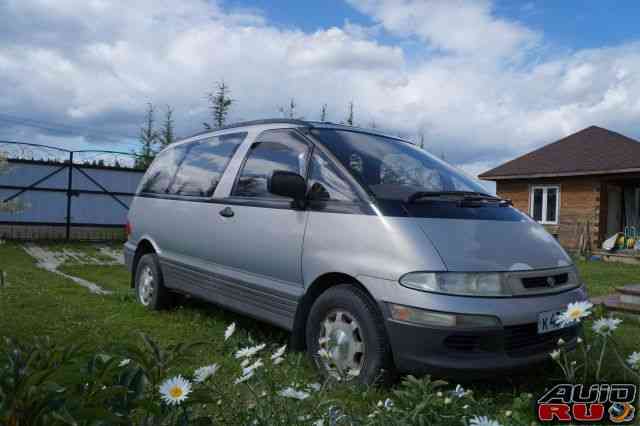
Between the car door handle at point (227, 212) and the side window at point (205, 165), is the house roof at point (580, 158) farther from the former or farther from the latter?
the car door handle at point (227, 212)

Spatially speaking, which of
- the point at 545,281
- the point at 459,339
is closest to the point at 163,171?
the point at 459,339

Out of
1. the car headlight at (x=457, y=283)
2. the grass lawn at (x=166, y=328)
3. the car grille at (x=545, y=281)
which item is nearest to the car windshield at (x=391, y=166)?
the car headlight at (x=457, y=283)

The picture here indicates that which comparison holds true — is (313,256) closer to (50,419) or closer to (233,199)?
(233,199)

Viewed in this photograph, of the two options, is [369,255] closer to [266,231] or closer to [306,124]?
[266,231]

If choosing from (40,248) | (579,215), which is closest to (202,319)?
(40,248)

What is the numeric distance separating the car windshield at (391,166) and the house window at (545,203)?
15.7 meters

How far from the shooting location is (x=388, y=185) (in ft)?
11.9

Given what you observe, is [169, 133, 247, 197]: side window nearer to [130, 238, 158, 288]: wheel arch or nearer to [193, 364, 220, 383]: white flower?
[130, 238, 158, 288]: wheel arch

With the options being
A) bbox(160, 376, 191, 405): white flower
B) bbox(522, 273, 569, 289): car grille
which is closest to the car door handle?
bbox(522, 273, 569, 289): car grille

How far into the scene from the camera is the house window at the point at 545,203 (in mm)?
18453

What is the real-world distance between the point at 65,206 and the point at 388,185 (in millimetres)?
13965

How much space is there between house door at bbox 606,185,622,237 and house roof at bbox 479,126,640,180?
1.19 meters

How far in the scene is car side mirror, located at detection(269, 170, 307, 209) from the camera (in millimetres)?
3541

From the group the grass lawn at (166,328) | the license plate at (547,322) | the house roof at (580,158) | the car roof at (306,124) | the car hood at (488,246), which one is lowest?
the grass lawn at (166,328)
